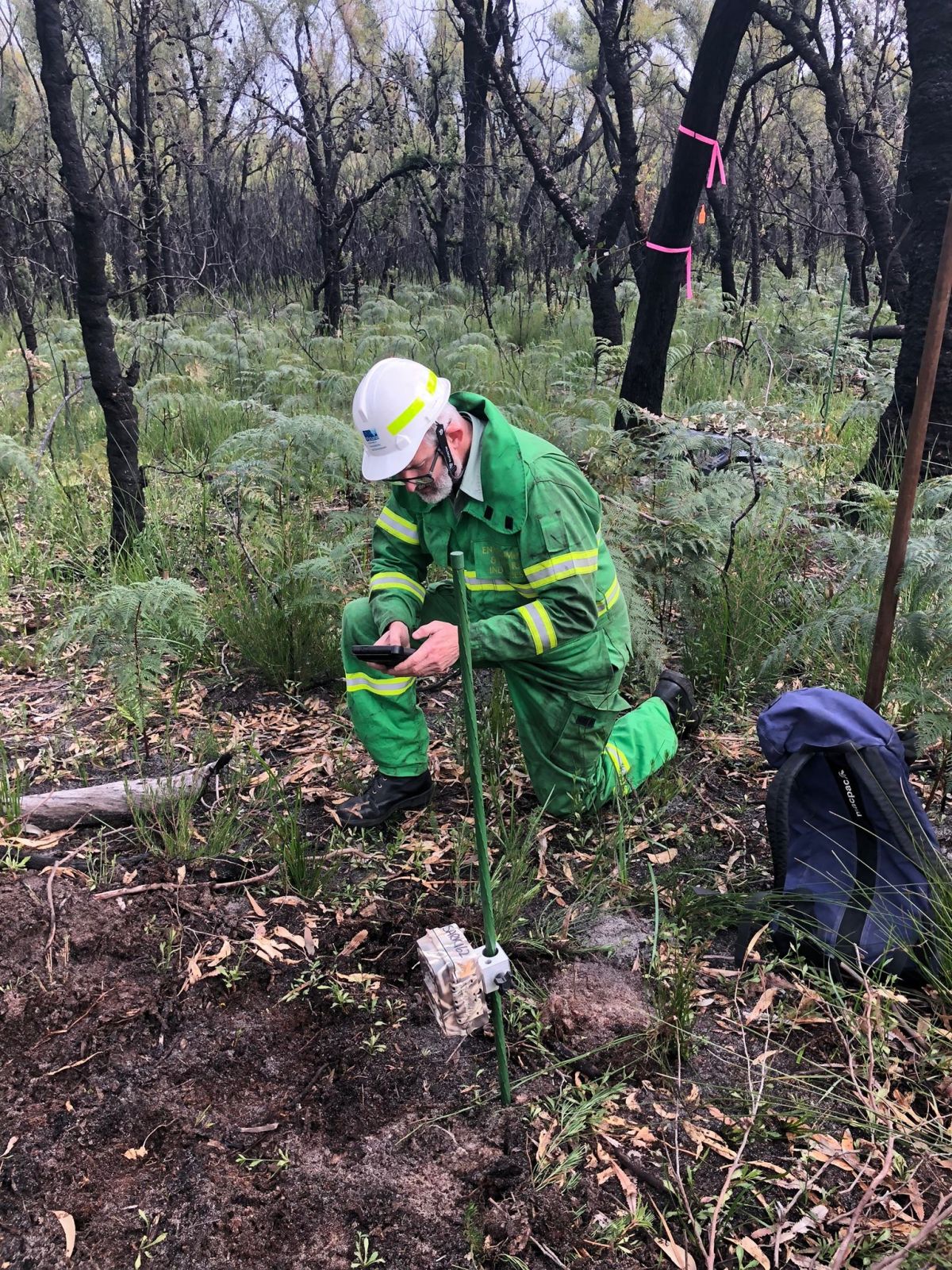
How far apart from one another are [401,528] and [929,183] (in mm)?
3080

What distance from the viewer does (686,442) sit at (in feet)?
12.5

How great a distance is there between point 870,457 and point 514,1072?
12.3 feet

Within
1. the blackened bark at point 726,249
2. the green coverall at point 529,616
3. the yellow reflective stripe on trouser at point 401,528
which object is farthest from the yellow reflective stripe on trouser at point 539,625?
the blackened bark at point 726,249

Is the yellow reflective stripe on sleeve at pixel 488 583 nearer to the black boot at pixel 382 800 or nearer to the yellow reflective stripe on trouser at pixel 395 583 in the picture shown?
the yellow reflective stripe on trouser at pixel 395 583

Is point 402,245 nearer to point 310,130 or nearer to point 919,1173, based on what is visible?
point 310,130

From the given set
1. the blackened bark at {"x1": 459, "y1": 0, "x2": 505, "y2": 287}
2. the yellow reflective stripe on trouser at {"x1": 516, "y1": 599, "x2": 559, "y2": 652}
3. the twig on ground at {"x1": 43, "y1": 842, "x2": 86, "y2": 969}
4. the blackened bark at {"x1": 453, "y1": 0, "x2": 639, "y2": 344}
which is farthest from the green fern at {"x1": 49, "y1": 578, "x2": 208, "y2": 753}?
the blackened bark at {"x1": 459, "y1": 0, "x2": 505, "y2": 287}

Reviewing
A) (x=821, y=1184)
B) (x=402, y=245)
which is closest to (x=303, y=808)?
(x=821, y=1184)

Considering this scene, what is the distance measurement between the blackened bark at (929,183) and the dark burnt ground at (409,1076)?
7.78ft

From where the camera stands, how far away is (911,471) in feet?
7.26

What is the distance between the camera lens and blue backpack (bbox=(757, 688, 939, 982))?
217 centimetres

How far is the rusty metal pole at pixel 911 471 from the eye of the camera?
2.08 meters

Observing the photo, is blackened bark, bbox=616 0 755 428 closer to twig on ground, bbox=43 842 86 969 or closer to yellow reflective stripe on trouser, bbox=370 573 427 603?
yellow reflective stripe on trouser, bbox=370 573 427 603

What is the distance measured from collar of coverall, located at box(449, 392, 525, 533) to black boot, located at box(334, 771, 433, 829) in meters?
0.92

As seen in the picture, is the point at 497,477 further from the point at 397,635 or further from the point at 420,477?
the point at 397,635
